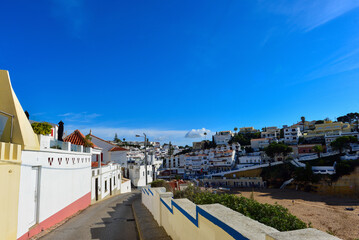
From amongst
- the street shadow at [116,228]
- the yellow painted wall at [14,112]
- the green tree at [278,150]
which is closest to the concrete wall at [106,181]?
the street shadow at [116,228]

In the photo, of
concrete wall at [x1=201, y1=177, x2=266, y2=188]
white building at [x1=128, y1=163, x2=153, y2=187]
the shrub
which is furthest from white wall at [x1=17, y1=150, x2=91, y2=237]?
concrete wall at [x1=201, y1=177, x2=266, y2=188]

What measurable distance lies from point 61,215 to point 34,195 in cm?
344

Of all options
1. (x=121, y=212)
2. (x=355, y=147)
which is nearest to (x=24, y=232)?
(x=121, y=212)

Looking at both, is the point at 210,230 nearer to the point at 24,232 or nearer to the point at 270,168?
the point at 24,232

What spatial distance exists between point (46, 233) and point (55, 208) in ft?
5.88

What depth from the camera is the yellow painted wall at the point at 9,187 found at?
20.1ft

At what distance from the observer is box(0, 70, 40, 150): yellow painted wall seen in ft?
24.0

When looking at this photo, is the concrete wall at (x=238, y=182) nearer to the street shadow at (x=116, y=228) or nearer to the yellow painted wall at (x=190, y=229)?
the street shadow at (x=116, y=228)

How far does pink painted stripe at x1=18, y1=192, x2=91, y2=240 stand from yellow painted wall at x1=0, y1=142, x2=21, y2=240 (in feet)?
4.14

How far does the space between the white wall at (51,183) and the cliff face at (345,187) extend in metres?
46.2

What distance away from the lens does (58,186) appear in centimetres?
1134

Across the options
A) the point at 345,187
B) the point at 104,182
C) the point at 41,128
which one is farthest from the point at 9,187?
the point at 345,187

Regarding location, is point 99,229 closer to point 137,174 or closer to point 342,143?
point 137,174

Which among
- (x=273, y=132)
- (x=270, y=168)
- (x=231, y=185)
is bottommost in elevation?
(x=231, y=185)
